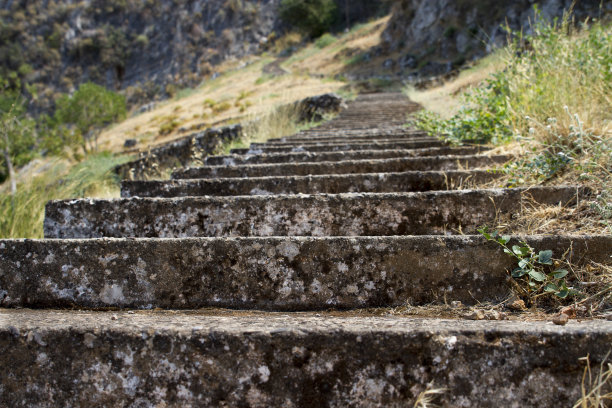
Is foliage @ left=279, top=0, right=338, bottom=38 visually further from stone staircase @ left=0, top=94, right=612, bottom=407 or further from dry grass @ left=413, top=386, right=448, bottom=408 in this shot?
dry grass @ left=413, top=386, right=448, bottom=408

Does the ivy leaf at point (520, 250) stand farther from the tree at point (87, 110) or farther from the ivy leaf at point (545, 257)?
the tree at point (87, 110)

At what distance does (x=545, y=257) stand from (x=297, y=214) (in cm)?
108

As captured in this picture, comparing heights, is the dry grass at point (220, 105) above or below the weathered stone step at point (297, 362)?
above

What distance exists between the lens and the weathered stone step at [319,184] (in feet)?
8.96

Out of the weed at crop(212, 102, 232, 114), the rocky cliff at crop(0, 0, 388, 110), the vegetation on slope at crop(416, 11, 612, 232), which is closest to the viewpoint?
the vegetation on slope at crop(416, 11, 612, 232)

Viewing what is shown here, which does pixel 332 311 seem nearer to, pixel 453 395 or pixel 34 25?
pixel 453 395

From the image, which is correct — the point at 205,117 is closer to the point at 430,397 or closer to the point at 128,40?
the point at 430,397

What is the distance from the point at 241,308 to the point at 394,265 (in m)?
0.57

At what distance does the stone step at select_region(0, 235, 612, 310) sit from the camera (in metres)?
1.53

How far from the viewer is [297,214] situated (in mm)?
2129

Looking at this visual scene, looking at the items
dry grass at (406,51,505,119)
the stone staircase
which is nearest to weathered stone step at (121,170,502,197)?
the stone staircase

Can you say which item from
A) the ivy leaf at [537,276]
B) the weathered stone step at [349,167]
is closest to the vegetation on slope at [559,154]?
the ivy leaf at [537,276]

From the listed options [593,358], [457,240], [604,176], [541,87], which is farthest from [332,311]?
[541,87]

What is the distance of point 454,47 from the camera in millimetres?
28750
